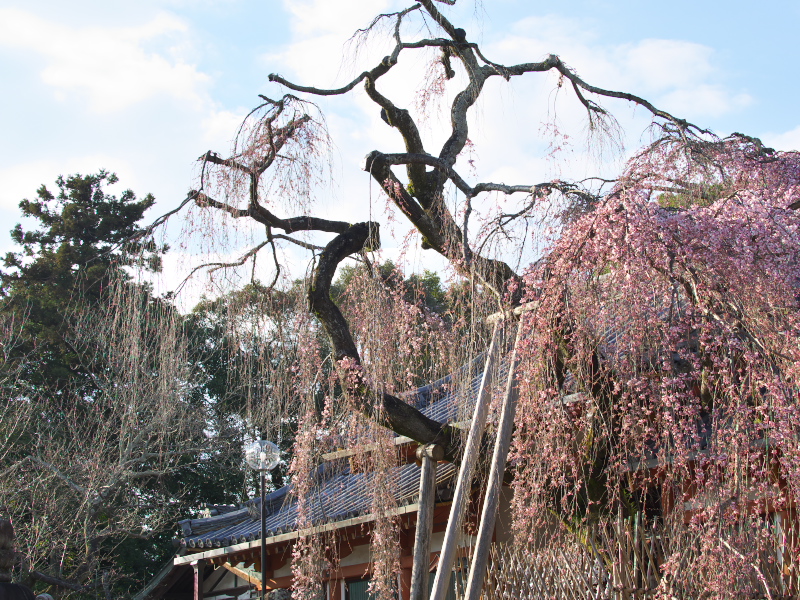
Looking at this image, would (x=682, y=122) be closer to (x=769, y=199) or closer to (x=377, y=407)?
(x=769, y=199)

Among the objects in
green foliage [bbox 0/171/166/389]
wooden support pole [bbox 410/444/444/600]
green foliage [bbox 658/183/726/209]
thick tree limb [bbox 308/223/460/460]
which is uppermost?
green foliage [bbox 0/171/166/389]

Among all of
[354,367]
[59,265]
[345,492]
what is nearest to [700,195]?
[354,367]

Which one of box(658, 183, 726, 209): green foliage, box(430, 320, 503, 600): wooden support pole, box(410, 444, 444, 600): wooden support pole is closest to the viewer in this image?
box(658, 183, 726, 209): green foliage

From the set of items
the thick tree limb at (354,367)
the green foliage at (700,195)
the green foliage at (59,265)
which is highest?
the green foliage at (59,265)

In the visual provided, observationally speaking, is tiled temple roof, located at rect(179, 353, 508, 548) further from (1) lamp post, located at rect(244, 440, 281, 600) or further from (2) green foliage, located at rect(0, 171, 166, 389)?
(2) green foliage, located at rect(0, 171, 166, 389)

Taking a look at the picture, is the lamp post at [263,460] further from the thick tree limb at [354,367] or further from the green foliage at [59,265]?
the green foliage at [59,265]

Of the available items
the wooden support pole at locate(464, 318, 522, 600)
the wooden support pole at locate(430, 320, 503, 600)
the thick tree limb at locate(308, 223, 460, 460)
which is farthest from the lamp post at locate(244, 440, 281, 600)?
the wooden support pole at locate(464, 318, 522, 600)

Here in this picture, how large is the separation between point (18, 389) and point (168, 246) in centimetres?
1205

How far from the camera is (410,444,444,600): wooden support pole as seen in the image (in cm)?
526

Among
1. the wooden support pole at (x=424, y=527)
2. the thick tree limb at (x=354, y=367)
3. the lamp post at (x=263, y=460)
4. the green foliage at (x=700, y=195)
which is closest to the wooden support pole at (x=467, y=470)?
the wooden support pole at (x=424, y=527)

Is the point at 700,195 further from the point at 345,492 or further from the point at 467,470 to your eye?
the point at 345,492

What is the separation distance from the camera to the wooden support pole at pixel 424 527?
5258 millimetres

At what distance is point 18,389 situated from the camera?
1507cm

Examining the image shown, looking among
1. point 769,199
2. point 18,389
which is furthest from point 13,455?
point 769,199
